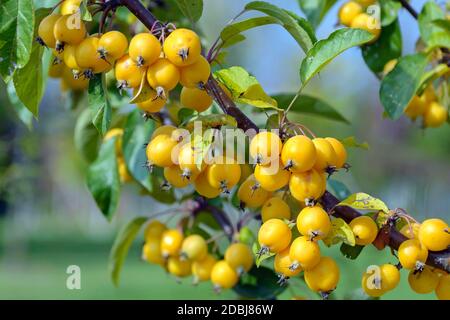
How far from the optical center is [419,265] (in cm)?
123

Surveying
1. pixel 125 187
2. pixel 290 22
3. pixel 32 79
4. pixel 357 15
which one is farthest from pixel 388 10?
pixel 125 187

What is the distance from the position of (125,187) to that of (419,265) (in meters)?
14.3

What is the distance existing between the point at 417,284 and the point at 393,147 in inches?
843

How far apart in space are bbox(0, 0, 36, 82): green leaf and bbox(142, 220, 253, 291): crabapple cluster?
0.88 meters

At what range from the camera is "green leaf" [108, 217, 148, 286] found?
223cm

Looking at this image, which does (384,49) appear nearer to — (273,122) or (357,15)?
(357,15)

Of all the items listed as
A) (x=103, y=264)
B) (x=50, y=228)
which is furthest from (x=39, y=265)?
(x=50, y=228)

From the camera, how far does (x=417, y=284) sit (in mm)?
1316

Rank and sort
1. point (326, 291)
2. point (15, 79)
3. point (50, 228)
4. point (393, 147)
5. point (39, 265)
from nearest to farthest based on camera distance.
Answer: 1. point (326, 291)
2. point (15, 79)
3. point (39, 265)
4. point (393, 147)
5. point (50, 228)

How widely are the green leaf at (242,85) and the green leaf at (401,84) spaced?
58 cm

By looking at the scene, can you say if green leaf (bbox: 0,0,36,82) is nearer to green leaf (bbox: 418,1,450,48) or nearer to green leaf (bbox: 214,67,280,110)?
green leaf (bbox: 214,67,280,110)

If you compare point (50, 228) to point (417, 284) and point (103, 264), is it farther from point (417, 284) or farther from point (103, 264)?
point (417, 284)

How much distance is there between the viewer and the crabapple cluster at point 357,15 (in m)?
1.97

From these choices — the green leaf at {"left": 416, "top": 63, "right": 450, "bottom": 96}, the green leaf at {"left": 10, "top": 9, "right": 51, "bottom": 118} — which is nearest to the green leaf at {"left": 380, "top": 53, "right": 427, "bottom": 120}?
the green leaf at {"left": 416, "top": 63, "right": 450, "bottom": 96}
